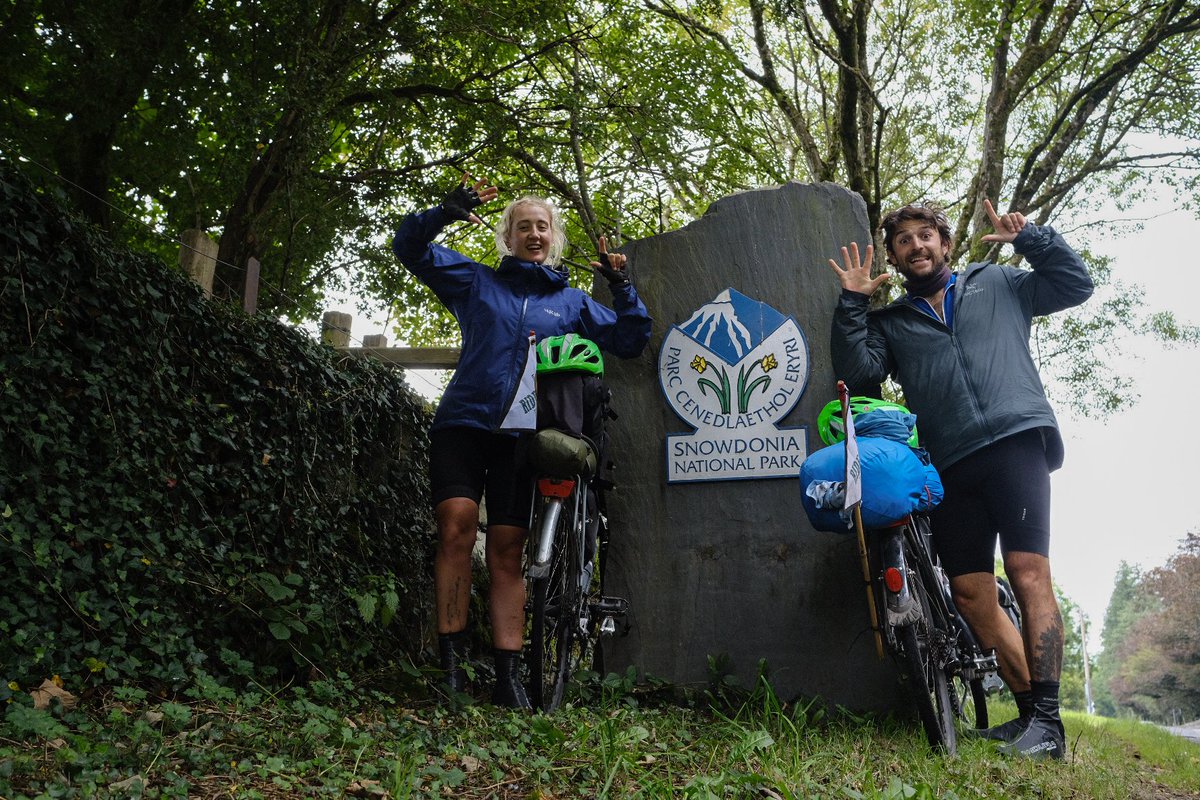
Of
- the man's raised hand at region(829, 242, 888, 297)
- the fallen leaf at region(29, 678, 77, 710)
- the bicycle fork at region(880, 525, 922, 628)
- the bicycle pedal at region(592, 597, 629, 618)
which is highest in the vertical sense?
the man's raised hand at region(829, 242, 888, 297)

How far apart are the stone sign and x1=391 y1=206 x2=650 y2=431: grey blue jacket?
1.69ft

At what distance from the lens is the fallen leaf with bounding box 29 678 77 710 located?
2.91 metres

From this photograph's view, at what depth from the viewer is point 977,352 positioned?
3977mm

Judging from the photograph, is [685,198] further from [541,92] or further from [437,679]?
[437,679]

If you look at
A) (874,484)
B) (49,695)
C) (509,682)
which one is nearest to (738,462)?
(874,484)

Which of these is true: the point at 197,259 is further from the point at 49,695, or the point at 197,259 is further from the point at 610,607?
the point at 610,607

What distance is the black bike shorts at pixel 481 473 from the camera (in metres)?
4.04

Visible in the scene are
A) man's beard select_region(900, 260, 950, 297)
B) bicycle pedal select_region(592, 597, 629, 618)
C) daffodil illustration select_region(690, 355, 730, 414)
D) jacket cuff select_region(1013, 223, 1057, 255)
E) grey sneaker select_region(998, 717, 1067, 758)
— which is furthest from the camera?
daffodil illustration select_region(690, 355, 730, 414)

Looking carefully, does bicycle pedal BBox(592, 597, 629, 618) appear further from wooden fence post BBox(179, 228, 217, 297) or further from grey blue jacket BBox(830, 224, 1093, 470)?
wooden fence post BBox(179, 228, 217, 297)

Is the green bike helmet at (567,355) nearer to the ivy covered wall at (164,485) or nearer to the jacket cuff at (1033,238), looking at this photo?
the ivy covered wall at (164,485)

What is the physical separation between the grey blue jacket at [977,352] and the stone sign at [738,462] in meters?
0.45

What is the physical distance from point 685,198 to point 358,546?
9.40m

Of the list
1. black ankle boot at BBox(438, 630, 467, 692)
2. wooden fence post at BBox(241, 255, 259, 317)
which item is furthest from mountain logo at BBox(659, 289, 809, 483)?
wooden fence post at BBox(241, 255, 259, 317)

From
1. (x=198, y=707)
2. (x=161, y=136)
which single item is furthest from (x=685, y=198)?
(x=198, y=707)
